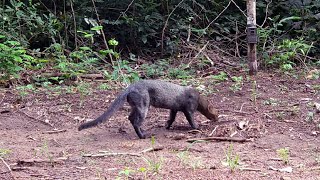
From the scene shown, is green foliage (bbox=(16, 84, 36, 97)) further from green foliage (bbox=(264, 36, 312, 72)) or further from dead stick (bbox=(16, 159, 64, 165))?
green foliage (bbox=(264, 36, 312, 72))

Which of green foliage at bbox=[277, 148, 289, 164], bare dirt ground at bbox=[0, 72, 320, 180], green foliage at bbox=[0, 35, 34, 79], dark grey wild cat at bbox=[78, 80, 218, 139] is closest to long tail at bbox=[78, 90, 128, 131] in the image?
dark grey wild cat at bbox=[78, 80, 218, 139]

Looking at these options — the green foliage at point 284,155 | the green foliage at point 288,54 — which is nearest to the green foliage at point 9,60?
the green foliage at point 288,54

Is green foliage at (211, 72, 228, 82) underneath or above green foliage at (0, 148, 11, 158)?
underneath

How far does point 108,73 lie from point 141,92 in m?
4.20

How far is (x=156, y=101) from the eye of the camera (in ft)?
22.5

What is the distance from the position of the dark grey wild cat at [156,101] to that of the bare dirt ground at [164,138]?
0.63 feet

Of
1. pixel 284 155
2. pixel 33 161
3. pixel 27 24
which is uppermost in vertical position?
pixel 27 24

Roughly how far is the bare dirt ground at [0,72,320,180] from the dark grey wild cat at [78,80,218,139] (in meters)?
0.19

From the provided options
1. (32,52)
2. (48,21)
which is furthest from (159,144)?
(48,21)

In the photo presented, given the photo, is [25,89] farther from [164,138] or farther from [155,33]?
[155,33]

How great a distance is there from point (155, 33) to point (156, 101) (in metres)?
6.22

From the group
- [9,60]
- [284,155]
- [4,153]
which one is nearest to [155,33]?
[9,60]

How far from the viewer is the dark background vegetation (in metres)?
11.2

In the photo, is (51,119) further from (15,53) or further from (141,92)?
(15,53)
